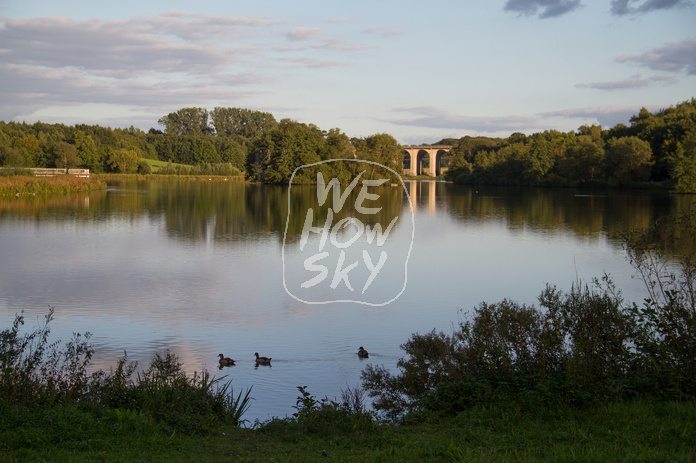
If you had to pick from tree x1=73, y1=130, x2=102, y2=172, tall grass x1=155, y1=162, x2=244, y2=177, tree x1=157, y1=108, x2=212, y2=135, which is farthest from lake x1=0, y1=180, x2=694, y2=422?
tree x1=157, y1=108, x2=212, y2=135

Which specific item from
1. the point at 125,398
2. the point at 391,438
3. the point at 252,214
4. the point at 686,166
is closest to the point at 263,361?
the point at 125,398

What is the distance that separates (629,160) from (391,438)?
220 ft

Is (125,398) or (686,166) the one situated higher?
(686,166)

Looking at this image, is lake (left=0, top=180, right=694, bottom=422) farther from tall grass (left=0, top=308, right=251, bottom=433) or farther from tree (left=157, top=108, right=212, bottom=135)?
tree (left=157, top=108, right=212, bottom=135)

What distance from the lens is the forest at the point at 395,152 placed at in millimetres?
63969

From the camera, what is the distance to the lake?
9.17m

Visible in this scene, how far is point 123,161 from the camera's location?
3718 inches

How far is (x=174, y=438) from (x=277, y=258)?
1312 cm

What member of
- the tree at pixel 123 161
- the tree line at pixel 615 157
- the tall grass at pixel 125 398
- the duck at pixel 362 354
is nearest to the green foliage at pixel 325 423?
the tall grass at pixel 125 398

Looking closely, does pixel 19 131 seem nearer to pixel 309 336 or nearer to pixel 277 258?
pixel 277 258

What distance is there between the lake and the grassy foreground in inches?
70.9

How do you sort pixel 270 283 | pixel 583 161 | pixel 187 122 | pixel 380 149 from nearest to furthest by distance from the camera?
pixel 270 283 → pixel 583 161 → pixel 380 149 → pixel 187 122

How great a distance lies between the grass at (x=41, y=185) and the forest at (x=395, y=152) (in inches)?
556

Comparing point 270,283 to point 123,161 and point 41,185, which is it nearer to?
point 41,185
